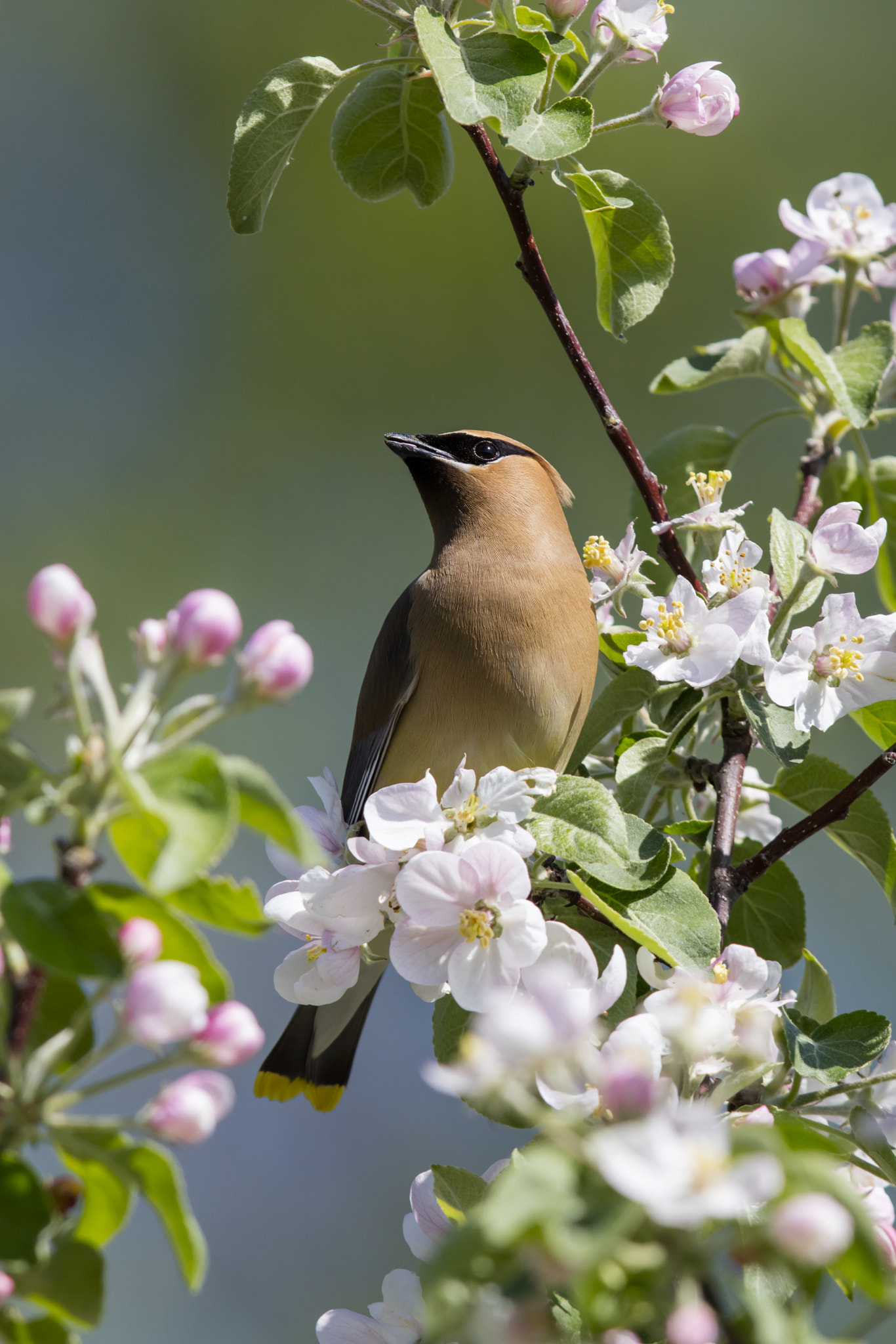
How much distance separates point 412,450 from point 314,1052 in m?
1.49

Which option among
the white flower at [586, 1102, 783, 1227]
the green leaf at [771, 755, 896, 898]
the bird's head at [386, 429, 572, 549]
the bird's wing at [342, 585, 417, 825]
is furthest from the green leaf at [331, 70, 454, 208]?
the white flower at [586, 1102, 783, 1227]

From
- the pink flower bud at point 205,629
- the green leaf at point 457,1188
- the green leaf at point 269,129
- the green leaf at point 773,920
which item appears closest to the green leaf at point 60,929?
the pink flower bud at point 205,629

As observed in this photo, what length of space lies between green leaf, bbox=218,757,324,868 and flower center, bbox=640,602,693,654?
3.40ft

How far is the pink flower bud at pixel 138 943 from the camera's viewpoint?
113 cm

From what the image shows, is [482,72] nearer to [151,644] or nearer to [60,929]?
[151,644]

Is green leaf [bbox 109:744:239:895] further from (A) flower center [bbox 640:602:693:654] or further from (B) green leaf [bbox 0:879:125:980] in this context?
(A) flower center [bbox 640:602:693:654]

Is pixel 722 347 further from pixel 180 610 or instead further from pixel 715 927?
pixel 180 610

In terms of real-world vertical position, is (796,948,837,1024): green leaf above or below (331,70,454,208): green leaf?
below

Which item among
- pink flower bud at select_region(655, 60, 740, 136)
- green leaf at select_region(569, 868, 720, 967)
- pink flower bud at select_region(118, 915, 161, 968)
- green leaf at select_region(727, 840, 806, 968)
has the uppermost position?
pink flower bud at select_region(655, 60, 740, 136)

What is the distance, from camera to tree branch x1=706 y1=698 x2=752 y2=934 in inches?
79.9

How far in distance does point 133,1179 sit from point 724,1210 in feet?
1.70

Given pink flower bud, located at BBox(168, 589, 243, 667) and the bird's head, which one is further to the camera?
the bird's head

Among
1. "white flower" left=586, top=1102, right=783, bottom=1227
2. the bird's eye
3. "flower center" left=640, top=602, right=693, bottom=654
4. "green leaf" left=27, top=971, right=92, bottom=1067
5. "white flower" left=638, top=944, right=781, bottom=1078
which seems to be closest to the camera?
"white flower" left=586, top=1102, right=783, bottom=1227

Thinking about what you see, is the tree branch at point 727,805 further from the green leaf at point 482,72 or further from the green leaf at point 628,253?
the green leaf at point 482,72
